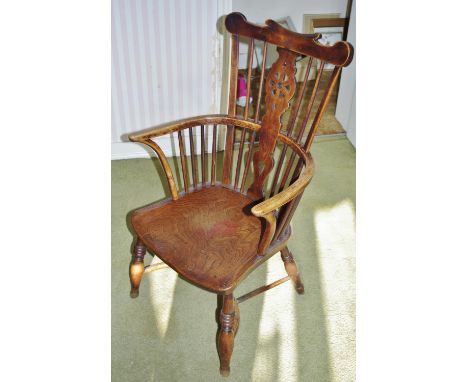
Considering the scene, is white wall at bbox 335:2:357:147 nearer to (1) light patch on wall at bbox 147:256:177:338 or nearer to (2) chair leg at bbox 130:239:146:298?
(1) light patch on wall at bbox 147:256:177:338

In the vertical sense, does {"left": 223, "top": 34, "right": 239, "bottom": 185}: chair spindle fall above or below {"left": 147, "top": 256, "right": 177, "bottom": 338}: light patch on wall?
above

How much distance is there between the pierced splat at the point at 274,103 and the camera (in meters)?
1.56

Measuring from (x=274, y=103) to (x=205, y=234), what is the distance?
1.70ft

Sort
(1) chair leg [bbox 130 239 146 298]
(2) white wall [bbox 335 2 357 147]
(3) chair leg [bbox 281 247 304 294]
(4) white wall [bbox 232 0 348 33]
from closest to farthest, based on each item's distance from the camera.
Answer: (1) chair leg [bbox 130 239 146 298]
(3) chair leg [bbox 281 247 304 294]
(2) white wall [bbox 335 2 357 147]
(4) white wall [bbox 232 0 348 33]

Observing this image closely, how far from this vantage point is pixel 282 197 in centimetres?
133

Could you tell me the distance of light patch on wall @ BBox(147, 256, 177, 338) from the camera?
1.90m

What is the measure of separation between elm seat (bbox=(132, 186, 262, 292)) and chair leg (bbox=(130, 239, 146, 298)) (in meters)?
0.15

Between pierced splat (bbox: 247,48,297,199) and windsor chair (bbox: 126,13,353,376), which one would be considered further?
pierced splat (bbox: 247,48,297,199)

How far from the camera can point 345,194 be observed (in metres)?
2.62

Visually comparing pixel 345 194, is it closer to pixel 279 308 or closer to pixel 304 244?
pixel 304 244

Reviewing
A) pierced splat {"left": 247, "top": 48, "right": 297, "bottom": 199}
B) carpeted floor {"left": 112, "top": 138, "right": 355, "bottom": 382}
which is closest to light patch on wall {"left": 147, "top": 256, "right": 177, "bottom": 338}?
carpeted floor {"left": 112, "top": 138, "right": 355, "bottom": 382}

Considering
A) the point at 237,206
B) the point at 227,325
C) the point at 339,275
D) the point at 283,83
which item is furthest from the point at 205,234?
the point at 339,275

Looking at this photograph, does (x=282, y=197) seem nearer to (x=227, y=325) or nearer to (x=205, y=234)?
(x=205, y=234)

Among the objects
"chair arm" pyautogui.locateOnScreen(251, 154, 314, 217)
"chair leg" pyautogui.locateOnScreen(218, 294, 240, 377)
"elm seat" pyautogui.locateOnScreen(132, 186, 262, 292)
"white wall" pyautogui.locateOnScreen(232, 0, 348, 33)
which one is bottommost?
"chair leg" pyautogui.locateOnScreen(218, 294, 240, 377)
